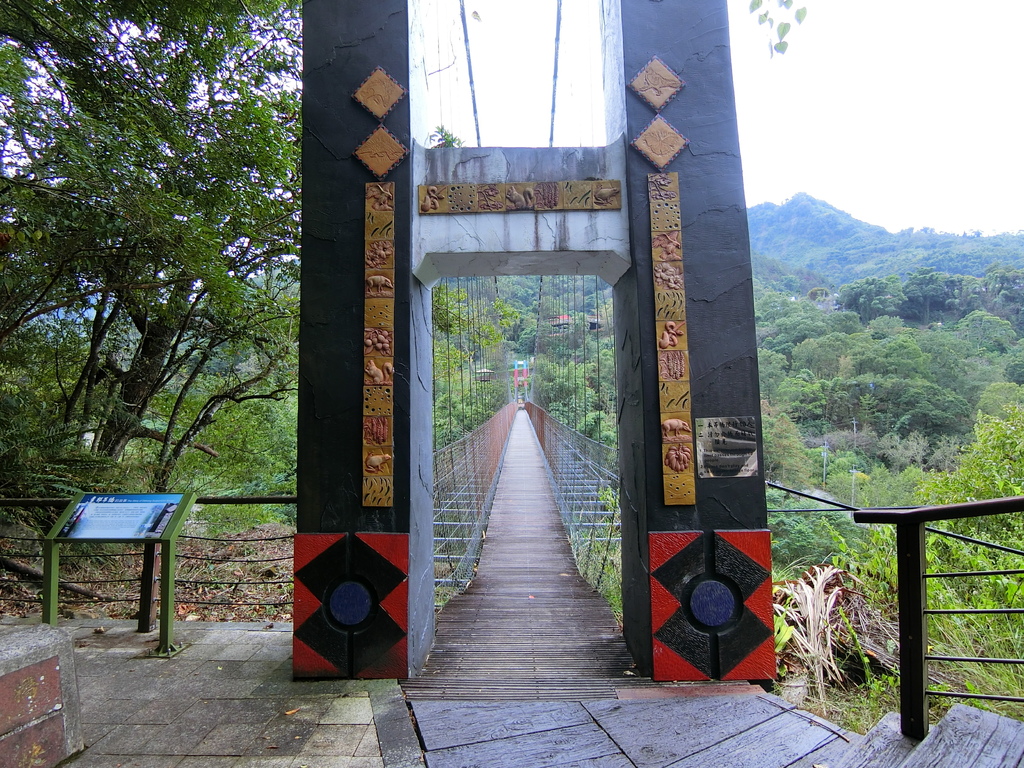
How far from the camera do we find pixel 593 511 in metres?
4.58

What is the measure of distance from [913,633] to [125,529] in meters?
3.03

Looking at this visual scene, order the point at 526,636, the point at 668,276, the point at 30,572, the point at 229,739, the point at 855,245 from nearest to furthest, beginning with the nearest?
1. the point at 229,739
2. the point at 668,276
3. the point at 526,636
4. the point at 30,572
5. the point at 855,245

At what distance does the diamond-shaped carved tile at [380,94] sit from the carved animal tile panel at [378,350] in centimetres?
33

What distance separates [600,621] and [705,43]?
2945 millimetres

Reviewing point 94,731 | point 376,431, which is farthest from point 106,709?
point 376,431

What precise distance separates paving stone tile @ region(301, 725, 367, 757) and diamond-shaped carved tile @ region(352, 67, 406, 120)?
2.41m

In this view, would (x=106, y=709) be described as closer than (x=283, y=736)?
No

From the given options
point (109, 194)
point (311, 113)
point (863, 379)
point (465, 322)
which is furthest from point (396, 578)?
point (863, 379)

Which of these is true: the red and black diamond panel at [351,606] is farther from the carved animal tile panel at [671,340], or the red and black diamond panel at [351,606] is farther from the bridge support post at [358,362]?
the carved animal tile panel at [671,340]

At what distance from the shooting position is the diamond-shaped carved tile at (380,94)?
226 cm

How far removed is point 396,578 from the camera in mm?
2125

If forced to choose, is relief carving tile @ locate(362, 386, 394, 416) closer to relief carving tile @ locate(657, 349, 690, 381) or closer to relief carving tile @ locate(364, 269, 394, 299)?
relief carving tile @ locate(364, 269, 394, 299)

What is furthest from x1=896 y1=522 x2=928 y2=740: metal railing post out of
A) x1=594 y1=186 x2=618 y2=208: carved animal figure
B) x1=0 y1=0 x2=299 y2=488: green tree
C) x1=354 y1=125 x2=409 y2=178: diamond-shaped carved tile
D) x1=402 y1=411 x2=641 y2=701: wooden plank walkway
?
x1=0 y1=0 x2=299 y2=488: green tree

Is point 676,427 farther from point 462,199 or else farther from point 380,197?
point 380,197
